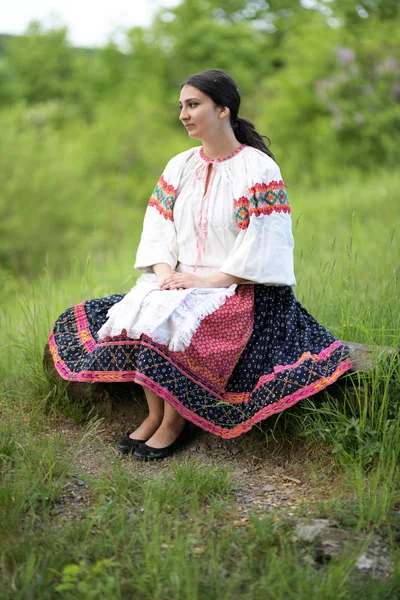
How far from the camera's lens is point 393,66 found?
12.5 meters

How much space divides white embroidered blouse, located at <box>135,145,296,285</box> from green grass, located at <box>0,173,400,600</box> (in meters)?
0.61

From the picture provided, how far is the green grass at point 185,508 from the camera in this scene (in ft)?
6.64

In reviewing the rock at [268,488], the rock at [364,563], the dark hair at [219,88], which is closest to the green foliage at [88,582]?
the rock at [364,563]

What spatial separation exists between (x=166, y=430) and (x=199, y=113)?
141 centimetres

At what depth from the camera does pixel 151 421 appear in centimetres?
314

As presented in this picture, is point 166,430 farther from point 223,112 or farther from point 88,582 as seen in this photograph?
point 223,112

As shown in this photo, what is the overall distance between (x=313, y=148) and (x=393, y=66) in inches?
123

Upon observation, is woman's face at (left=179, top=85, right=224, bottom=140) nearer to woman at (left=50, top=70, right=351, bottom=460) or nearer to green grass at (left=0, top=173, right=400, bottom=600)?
woman at (left=50, top=70, right=351, bottom=460)

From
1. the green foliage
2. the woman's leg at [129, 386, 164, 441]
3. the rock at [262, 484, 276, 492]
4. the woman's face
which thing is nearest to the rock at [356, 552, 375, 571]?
the rock at [262, 484, 276, 492]

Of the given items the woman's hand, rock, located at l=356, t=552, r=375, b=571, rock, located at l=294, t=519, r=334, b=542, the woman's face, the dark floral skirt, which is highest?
the woman's face

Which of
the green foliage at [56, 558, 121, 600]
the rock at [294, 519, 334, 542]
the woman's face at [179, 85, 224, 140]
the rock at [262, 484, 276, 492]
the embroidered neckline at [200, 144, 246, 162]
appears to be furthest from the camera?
the embroidered neckline at [200, 144, 246, 162]

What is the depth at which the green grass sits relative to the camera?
203cm

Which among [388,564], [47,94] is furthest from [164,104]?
[388,564]

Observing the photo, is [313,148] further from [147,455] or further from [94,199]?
[147,455]
